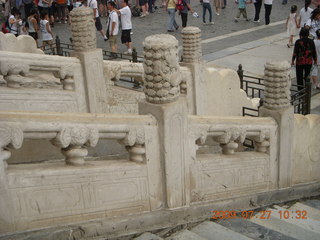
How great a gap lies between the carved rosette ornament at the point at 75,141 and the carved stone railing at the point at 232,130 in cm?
110

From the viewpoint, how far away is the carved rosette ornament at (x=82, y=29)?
7980 millimetres

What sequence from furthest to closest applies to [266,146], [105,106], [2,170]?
[105,106]
[266,146]
[2,170]

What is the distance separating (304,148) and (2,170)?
4.00 m

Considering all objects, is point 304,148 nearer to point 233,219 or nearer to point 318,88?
point 233,219

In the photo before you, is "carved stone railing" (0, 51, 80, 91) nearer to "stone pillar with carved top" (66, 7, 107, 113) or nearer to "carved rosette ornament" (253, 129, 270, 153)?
"stone pillar with carved top" (66, 7, 107, 113)

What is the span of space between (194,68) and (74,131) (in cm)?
494

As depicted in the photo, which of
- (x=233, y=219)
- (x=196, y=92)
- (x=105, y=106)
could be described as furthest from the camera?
(x=196, y=92)

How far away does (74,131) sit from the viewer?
184 inches

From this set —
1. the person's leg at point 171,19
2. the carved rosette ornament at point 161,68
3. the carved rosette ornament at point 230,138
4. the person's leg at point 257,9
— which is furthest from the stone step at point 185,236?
the person's leg at point 257,9

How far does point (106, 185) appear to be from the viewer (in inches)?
196

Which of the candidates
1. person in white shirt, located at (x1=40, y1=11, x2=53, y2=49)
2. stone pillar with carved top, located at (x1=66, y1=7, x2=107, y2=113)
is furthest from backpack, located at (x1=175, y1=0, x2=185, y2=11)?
stone pillar with carved top, located at (x1=66, y1=7, x2=107, y2=113)

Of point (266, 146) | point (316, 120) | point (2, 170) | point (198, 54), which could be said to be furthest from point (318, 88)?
point (2, 170)
